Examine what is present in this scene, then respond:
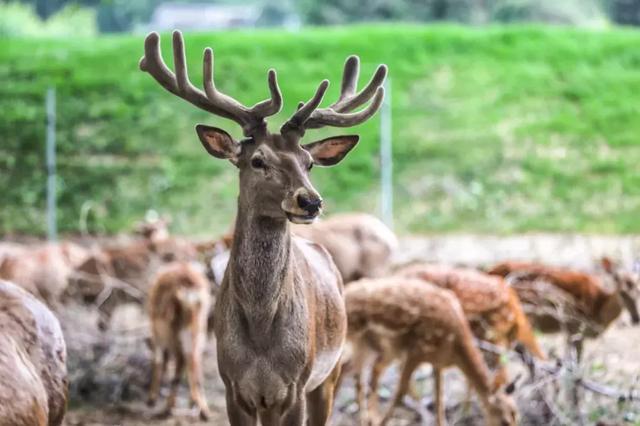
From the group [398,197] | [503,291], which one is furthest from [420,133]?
[503,291]

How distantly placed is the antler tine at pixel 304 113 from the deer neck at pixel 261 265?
0.48 metres

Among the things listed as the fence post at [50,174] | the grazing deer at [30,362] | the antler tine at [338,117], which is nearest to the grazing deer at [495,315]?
the antler tine at [338,117]

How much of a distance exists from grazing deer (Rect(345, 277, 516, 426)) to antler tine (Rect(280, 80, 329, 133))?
336 cm

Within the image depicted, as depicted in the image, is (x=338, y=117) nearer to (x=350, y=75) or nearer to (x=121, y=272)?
(x=350, y=75)

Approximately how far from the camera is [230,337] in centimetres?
629

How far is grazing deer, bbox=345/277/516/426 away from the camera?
9.34 m

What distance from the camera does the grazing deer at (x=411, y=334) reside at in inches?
368

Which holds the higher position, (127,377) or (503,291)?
(503,291)

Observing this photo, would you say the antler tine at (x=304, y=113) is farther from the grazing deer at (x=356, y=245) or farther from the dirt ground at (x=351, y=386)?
the grazing deer at (x=356, y=245)

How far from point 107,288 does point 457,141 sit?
11.8m

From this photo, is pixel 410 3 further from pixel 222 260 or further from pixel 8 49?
pixel 222 260

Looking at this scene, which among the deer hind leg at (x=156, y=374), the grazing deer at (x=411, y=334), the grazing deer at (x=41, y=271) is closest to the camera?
the grazing deer at (x=411, y=334)

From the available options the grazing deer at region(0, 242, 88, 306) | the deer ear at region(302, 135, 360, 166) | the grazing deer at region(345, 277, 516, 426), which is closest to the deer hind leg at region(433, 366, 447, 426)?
the grazing deer at region(345, 277, 516, 426)

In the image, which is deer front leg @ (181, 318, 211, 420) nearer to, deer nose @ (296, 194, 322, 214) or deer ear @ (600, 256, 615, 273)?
deer ear @ (600, 256, 615, 273)
